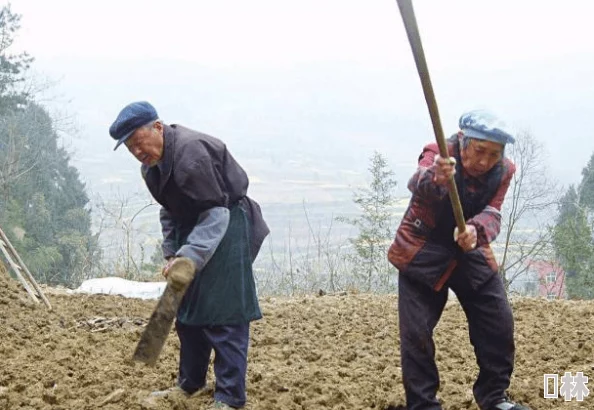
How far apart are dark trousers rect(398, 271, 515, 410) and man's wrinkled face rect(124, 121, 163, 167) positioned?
1250mm

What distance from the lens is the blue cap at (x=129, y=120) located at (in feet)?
11.7

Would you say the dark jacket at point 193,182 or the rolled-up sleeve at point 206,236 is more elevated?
the dark jacket at point 193,182

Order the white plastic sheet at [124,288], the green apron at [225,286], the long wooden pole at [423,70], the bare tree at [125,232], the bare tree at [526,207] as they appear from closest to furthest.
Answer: the long wooden pole at [423,70] < the green apron at [225,286] < the white plastic sheet at [124,288] < the bare tree at [125,232] < the bare tree at [526,207]

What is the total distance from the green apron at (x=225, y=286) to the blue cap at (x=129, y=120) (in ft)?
2.00

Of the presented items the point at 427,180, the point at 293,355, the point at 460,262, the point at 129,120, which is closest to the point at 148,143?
the point at 129,120

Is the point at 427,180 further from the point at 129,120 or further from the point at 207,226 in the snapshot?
the point at 129,120

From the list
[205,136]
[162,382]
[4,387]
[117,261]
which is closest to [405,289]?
[205,136]

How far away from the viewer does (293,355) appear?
5.63 m

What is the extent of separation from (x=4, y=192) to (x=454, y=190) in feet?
68.6

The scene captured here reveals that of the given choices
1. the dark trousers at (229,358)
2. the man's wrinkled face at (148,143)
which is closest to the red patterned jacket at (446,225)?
the dark trousers at (229,358)

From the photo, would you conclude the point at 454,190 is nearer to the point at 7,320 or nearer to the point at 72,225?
the point at 7,320

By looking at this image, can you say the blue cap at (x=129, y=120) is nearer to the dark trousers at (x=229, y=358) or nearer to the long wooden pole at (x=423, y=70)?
the dark trousers at (x=229, y=358)

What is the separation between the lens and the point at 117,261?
15016 mm

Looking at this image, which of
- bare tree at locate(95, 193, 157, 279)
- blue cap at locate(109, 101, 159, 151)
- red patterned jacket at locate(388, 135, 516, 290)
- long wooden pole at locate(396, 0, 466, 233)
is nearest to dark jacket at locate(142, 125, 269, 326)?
blue cap at locate(109, 101, 159, 151)
